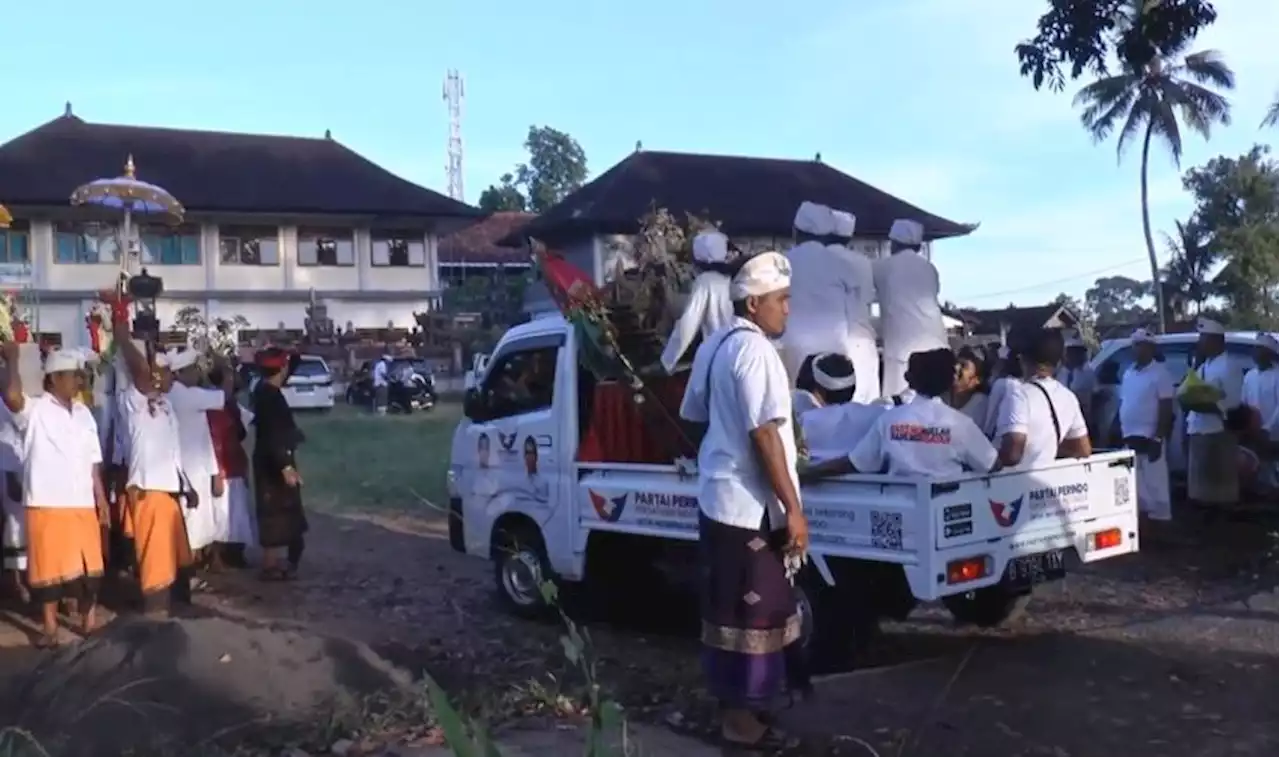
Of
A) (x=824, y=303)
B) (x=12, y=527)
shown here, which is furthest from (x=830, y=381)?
(x=12, y=527)

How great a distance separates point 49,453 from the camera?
26.5 feet

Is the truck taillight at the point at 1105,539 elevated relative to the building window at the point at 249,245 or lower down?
lower down

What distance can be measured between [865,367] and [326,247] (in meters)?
35.2

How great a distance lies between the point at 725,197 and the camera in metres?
42.7

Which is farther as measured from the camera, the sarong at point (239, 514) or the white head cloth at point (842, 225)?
the sarong at point (239, 514)

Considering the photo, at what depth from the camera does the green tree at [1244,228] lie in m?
35.8

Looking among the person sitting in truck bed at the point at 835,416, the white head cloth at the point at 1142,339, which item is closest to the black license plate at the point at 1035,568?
the person sitting in truck bed at the point at 835,416

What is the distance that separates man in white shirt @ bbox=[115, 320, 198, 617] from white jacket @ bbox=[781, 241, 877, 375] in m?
3.93

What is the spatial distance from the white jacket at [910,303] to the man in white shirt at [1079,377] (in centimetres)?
425

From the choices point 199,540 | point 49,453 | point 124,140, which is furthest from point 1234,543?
point 124,140

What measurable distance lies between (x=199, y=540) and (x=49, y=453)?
2131mm

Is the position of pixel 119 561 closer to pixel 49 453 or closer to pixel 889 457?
pixel 49 453

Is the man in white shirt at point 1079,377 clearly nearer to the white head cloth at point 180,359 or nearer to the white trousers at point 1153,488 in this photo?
the white trousers at point 1153,488

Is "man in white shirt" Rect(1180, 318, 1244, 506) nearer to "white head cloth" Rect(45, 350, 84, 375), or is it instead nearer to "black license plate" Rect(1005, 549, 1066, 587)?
"black license plate" Rect(1005, 549, 1066, 587)
